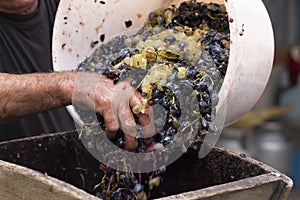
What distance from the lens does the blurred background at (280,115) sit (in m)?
4.97

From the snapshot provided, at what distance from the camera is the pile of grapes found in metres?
1.64

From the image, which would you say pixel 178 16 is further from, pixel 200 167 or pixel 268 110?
pixel 268 110

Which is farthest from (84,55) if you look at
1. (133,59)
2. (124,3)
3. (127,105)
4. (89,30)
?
(127,105)

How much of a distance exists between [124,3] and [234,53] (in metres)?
0.56

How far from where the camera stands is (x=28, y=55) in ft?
7.80

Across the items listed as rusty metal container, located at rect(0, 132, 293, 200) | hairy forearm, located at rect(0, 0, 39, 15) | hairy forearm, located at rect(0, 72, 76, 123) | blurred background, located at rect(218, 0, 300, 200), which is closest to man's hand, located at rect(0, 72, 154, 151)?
hairy forearm, located at rect(0, 72, 76, 123)

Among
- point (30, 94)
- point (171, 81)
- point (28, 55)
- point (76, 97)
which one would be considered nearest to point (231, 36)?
point (171, 81)

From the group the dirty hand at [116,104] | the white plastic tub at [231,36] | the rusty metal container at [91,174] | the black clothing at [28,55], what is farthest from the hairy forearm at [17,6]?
the dirty hand at [116,104]

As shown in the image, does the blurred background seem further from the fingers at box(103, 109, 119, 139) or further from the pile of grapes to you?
the fingers at box(103, 109, 119, 139)

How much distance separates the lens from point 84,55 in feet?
6.68

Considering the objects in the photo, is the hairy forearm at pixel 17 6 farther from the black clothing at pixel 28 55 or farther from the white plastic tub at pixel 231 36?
the white plastic tub at pixel 231 36

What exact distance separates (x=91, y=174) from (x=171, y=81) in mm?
435

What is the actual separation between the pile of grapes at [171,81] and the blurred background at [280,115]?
310 cm

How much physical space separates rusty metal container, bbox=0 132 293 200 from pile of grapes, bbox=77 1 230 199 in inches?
3.1
